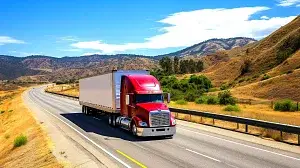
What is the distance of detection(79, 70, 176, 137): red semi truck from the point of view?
20109mm

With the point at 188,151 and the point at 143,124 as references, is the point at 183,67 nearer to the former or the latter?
the point at 143,124

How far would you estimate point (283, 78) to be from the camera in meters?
68.4

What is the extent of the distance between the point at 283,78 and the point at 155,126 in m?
53.9

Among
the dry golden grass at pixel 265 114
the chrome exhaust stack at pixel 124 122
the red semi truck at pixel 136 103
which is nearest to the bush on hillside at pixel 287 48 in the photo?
the dry golden grass at pixel 265 114

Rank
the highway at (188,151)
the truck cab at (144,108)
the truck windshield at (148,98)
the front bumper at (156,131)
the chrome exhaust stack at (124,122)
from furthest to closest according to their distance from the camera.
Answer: the chrome exhaust stack at (124,122) → the truck windshield at (148,98) → the truck cab at (144,108) → the front bumper at (156,131) → the highway at (188,151)

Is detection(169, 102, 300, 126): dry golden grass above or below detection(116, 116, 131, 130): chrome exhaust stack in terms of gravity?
below

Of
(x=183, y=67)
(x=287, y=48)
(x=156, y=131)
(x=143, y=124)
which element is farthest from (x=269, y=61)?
(x=143, y=124)

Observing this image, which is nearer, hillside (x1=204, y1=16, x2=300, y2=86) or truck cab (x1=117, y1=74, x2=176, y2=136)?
truck cab (x1=117, y1=74, x2=176, y2=136)

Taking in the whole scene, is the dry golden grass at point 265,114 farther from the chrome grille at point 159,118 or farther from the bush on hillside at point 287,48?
the bush on hillside at point 287,48

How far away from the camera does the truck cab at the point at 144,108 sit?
20047 millimetres

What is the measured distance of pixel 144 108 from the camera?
2047cm

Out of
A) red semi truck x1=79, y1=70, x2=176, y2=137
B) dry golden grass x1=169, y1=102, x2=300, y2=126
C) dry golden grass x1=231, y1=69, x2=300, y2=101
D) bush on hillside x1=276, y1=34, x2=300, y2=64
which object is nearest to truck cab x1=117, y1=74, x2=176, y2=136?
red semi truck x1=79, y1=70, x2=176, y2=137

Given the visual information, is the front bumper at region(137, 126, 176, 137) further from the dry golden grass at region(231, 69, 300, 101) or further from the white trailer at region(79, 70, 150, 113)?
the dry golden grass at region(231, 69, 300, 101)

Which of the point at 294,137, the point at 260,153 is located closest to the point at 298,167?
the point at 260,153
